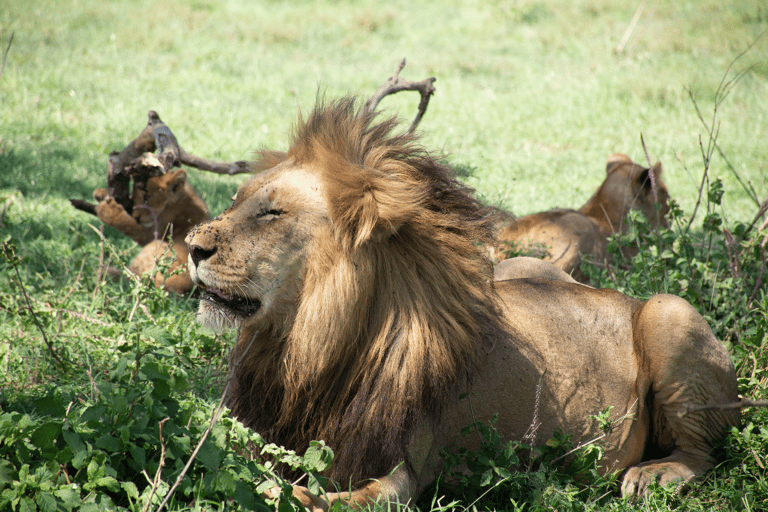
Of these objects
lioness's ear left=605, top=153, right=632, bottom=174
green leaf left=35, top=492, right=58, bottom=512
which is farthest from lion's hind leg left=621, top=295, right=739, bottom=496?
lioness's ear left=605, top=153, right=632, bottom=174

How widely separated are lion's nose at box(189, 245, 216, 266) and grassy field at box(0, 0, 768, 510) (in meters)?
0.30

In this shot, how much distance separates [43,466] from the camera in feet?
6.42

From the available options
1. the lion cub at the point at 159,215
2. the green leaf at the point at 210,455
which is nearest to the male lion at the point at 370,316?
the green leaf at the point at 210,455

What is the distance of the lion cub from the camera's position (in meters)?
4.46

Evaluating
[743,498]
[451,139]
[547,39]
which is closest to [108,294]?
[743,498]

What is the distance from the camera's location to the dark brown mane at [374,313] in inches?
95.7

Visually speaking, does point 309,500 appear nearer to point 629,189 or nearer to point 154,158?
point 154,158

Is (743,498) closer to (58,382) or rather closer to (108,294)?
(58,382)

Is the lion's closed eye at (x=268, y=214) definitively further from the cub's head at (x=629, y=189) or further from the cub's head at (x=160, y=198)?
the cub's head at (x=629, y=189)

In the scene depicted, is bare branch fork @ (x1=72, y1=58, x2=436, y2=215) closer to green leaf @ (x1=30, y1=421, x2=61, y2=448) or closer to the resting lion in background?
the resting lion in background

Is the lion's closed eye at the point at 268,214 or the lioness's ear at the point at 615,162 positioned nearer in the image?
the lion's closed eye at the point at 268,214

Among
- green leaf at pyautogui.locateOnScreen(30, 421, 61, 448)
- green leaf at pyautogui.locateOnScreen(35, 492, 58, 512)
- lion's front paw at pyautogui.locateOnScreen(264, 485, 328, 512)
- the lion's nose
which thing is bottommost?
lion's front paw at pyautogui.locateOnScreen(264, 485, 328, 512)

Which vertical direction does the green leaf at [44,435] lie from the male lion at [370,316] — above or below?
below

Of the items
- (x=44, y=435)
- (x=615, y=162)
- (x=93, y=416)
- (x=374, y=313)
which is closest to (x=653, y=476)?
(x=374, y=313)
